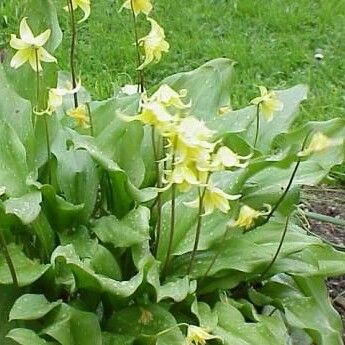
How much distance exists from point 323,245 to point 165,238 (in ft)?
1.56

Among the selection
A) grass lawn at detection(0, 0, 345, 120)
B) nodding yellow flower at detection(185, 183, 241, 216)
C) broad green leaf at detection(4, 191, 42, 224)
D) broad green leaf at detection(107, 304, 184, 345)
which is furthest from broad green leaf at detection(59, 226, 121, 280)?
grass lawn at detection(0, 0, 345, 120)

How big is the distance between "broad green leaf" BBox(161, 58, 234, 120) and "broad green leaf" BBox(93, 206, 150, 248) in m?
0.58

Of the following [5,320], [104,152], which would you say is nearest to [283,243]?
[104,152]

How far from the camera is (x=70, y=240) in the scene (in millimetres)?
3100

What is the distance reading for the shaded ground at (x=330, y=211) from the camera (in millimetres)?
4094

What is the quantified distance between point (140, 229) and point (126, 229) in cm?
4

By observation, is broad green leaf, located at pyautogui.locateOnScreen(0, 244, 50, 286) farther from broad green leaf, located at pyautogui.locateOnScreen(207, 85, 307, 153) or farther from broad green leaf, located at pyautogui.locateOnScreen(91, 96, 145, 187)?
broad green leaf, located at pyautogui.locateOnScreen(207, 85, 307, 153)

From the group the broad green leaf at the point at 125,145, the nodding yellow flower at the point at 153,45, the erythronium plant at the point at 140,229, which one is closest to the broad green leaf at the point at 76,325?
the erythronium plant at the point at 140,229

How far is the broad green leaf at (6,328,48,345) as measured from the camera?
2.79 m

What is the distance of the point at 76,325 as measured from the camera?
292 cm

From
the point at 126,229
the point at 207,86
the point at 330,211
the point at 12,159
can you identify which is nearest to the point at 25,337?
the point at 126,229

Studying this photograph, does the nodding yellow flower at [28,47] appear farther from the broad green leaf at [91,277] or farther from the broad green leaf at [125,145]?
the broad green leaf at [91,277]

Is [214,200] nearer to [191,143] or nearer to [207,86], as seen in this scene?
[191,143]

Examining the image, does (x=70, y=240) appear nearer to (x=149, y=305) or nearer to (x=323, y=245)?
(x=149, y=305)
